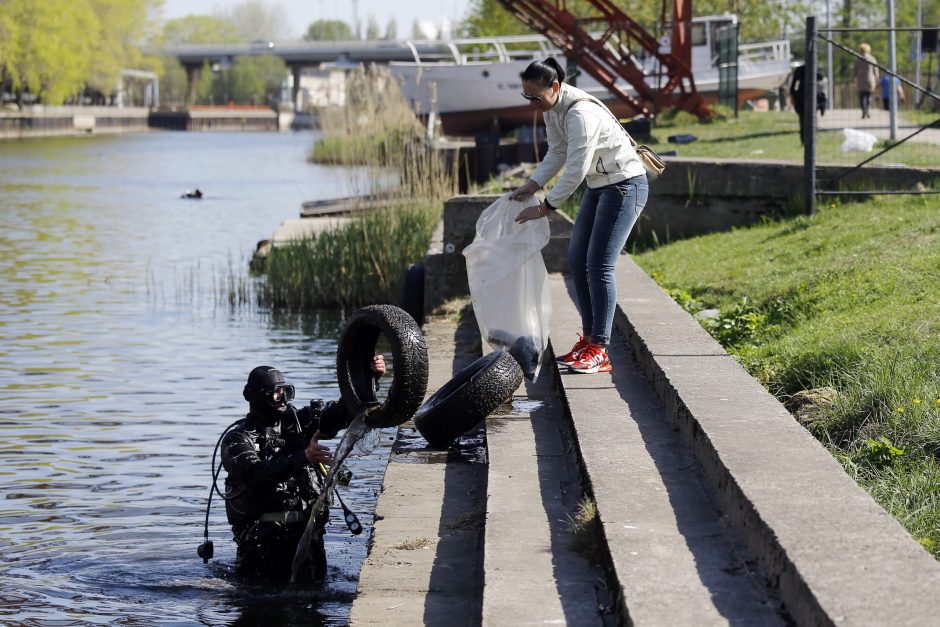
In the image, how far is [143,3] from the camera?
119 metres

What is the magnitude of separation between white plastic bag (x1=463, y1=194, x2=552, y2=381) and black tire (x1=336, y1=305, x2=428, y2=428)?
111cm

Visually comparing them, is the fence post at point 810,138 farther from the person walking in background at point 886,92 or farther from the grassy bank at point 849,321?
the person walking in background at point 886,92

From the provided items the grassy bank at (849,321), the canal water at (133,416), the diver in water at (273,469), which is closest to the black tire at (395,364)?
the diver in water at (273,469)

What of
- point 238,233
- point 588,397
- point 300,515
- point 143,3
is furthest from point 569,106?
point 143,3

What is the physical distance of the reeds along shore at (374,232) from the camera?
15.5 meters

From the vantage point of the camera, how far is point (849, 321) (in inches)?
304

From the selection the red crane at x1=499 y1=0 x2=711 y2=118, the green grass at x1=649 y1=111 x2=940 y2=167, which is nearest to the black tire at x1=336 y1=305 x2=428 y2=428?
the green grass at x1=649 y1=111 x2=940 y2=167

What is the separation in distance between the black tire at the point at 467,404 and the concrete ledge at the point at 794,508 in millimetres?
772

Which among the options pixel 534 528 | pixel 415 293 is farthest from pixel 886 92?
pixel 534 528

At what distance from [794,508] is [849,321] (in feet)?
11.7

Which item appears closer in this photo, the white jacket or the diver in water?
the diver in water

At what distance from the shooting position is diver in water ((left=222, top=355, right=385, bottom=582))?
6.04m

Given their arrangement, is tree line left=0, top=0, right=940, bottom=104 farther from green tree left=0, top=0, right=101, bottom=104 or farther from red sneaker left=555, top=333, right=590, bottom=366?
red sneaker left=555, top=333, right=590, bottom=366

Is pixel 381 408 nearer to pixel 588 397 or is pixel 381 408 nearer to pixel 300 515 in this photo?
pixel 300 515
